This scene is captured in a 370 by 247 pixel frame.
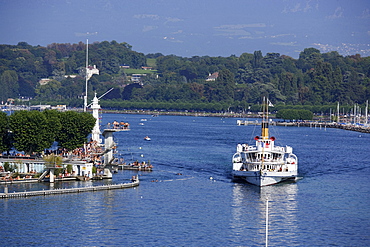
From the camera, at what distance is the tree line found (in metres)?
99.3

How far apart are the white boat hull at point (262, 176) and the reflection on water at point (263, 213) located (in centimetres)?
70

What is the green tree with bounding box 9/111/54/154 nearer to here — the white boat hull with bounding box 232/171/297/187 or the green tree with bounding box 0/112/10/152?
the green tree with bounding box 0/112/10/152

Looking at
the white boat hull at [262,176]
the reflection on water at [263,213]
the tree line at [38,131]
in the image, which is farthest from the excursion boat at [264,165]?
the tree line at [38,131]

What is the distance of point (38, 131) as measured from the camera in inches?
3957

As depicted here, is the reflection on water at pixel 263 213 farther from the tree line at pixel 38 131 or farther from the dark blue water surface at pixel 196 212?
the tree line at pixel 38 131

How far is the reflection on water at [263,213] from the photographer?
6626 centimetres

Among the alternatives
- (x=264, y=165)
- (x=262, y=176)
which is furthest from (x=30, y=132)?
(x=262, y=176)

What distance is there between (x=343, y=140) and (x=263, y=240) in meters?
122

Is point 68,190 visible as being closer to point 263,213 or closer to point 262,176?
point 263,213

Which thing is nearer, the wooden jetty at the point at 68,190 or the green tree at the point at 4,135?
the wooden jetty at the point at 68,190

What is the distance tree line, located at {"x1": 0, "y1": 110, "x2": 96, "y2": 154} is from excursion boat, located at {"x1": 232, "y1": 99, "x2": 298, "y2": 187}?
82.4 ft

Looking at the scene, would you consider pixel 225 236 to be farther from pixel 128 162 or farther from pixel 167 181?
pixel 128 162

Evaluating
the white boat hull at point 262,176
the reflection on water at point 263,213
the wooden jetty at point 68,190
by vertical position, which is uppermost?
the white boat hull at point 262,176

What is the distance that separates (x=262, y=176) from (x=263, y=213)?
605 inches
